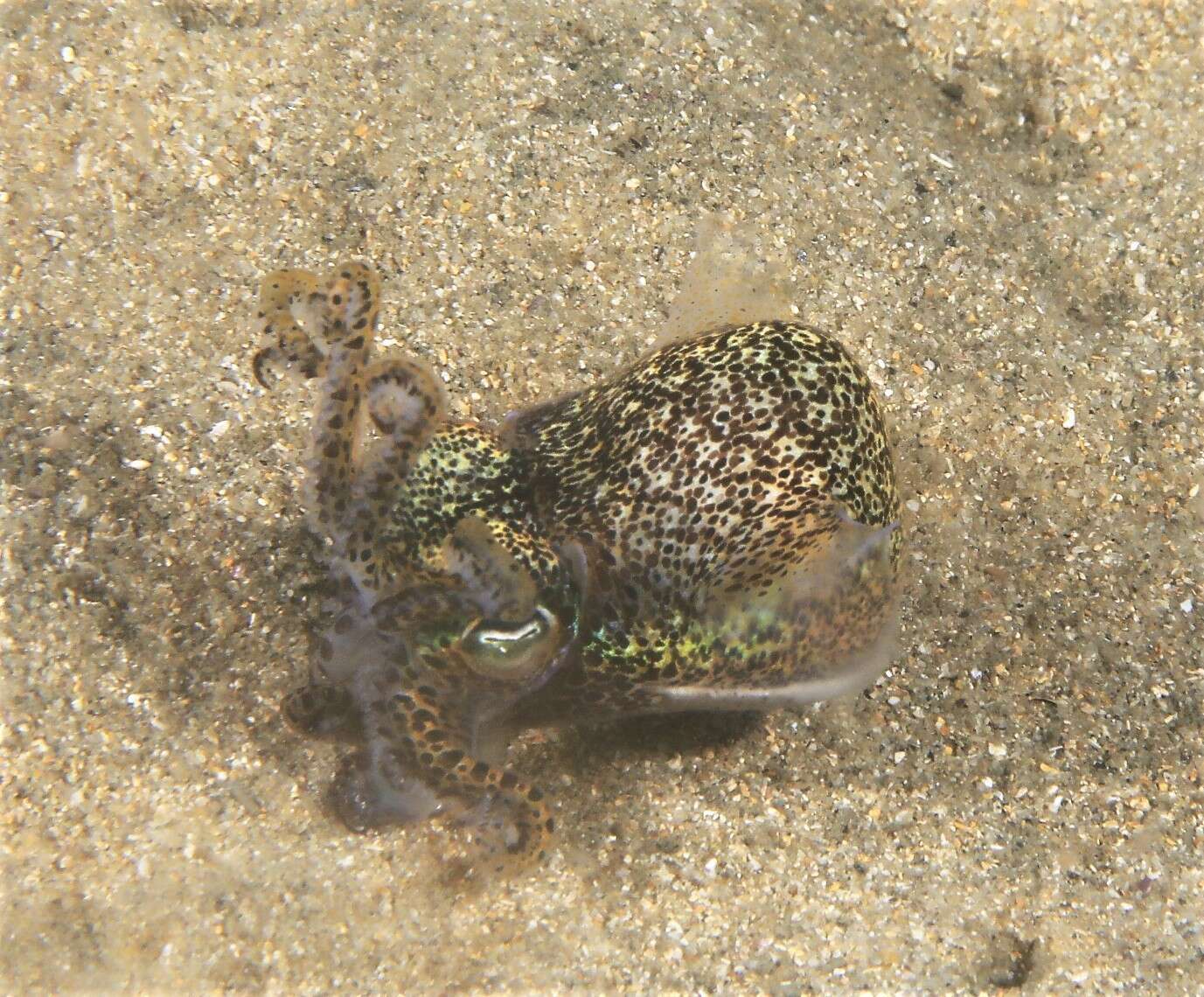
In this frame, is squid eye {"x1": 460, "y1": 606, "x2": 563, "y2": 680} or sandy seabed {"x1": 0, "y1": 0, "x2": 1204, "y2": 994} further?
sandy seabed {"x1": 0, "y1": 0, "x2": 1204, "y2": 994}

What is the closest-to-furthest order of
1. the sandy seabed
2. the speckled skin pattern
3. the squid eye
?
the squid eye
the speckled skin pattern
the sandy seabed

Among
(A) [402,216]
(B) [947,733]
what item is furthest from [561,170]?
(B) [947,733]

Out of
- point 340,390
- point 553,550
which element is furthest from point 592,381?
point 340,390

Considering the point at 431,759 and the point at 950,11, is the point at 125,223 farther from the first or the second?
the point at 950,11

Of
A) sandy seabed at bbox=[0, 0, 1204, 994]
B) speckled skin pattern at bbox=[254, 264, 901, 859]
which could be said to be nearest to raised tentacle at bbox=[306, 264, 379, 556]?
speckled skin pattern at bbox=[254, 264, 901, 859]

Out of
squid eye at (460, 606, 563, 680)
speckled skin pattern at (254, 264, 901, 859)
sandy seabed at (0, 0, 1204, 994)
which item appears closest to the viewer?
squid eye at (460, 606, 563, 680)

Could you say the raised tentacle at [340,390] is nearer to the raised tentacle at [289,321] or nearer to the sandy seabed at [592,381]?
the raised tentacle at [289,321]

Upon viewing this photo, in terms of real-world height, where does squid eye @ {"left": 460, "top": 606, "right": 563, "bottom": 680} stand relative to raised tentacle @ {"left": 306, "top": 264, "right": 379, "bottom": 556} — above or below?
below

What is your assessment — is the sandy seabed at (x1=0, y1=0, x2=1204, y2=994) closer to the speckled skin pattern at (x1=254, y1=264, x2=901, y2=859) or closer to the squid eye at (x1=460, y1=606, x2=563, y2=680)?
the speckled skin pattern at (x1=254, y1=264, x2=901, y2=859)
